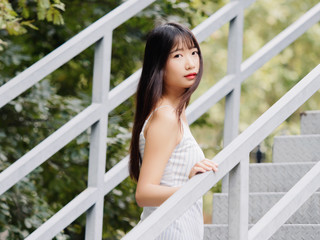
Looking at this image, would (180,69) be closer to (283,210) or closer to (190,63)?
(190,63)

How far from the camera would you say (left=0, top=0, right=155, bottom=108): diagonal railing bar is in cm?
284

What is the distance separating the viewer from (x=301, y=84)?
8.05ft

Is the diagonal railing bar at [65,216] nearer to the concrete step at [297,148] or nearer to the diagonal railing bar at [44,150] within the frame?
the diagonal railing bar at [44,150]

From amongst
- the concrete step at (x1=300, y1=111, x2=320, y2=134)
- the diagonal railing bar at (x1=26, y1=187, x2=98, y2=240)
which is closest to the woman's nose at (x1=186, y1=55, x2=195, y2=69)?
the diagonal railing bar at (x1=26, y1=187, x2=98, y2=240)

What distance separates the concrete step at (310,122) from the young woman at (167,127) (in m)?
1.62

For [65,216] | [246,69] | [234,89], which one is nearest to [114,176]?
[65,216]

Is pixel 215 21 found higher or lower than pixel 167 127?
higher

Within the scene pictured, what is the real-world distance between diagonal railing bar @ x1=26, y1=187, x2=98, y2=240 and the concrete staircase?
0.65 metres

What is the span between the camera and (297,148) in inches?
155

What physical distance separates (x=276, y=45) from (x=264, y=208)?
951 millimetres

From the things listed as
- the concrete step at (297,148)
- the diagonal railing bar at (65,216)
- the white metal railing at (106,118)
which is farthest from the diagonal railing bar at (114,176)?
the concrete step at (297,148)

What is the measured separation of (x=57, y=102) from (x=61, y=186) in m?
0.61

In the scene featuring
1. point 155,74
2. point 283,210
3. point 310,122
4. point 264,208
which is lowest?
point 264,208

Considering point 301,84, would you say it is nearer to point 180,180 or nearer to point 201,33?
point 180,180
